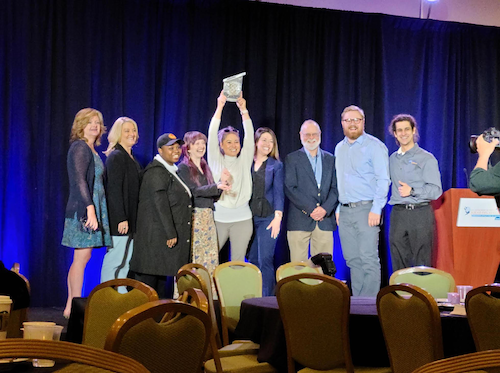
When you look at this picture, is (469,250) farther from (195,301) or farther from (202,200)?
(195,301)

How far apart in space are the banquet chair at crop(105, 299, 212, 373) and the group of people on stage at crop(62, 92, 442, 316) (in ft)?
12.1

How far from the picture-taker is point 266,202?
580 cm

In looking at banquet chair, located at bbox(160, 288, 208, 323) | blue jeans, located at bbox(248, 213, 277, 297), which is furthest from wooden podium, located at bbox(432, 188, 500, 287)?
banquet chair, located at bbox(160, 288, 208, 323)

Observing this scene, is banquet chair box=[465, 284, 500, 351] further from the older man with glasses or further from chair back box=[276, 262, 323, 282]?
the older man with glasses

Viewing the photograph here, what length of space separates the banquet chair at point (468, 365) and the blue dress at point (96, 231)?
435cm

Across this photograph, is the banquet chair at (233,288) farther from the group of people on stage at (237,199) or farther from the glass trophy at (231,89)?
the glass trophy at (231,89)

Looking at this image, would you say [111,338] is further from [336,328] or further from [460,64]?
[460,64]

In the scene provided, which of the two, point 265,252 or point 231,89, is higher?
point 231,89

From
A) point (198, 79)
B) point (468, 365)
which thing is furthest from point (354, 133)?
point (468, 365)

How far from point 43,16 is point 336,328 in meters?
4.88

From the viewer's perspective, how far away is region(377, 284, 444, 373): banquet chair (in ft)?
7.59

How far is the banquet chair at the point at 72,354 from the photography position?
94cm

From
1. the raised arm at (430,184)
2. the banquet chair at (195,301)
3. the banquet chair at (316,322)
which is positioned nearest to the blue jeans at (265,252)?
the raised arm at (430,184)

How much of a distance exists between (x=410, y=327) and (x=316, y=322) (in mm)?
471
